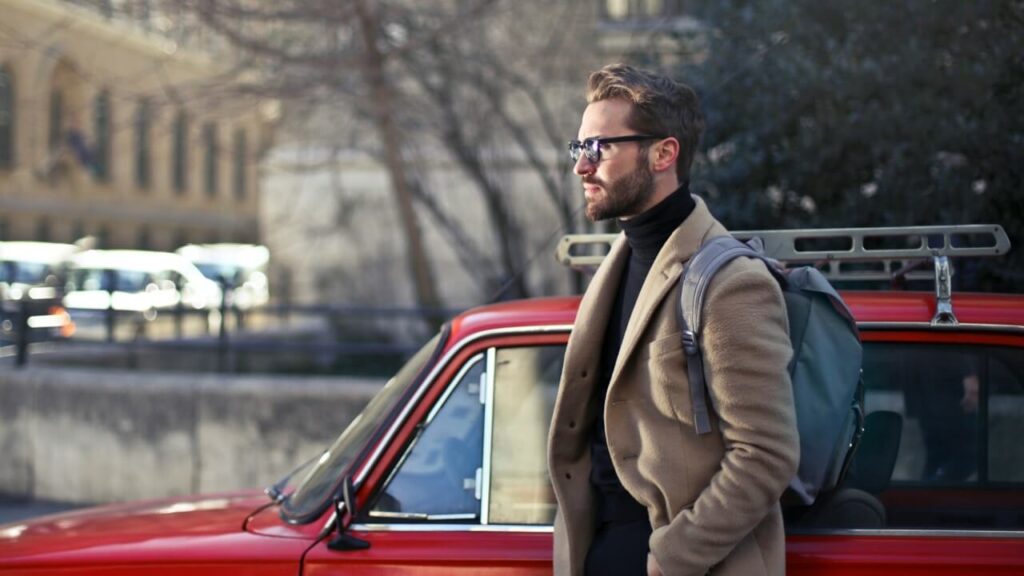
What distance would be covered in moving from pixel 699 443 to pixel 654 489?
14 centimetres

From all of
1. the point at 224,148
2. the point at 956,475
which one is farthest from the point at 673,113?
the point at 224,148

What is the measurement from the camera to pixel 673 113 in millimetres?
2623

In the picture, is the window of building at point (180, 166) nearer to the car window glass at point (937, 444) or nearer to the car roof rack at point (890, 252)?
the car roof rack at point (890, 252)

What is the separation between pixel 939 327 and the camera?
3012 mm

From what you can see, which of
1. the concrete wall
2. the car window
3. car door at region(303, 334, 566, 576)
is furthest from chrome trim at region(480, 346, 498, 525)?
the concrete wall

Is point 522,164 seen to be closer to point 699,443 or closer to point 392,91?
point 392,91

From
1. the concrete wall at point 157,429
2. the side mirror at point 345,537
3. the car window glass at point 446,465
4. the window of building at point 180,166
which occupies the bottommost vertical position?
the concrete wall at point 157,429

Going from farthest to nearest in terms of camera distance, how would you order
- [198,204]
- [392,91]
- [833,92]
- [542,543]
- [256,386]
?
[198,204] < [392,91] < [256,386] < [833,92] < [542,543]

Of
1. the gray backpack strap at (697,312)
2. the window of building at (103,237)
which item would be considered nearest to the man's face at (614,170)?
the gray backpack strap at (697,312)

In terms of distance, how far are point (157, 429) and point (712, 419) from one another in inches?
249

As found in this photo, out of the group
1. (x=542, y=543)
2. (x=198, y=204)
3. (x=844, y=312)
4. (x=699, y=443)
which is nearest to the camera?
(x=699, y=443)

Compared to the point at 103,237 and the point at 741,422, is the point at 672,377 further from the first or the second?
the point at 103,237

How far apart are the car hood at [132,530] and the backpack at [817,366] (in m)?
1.59

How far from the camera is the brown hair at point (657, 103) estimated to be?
2.61 metres
